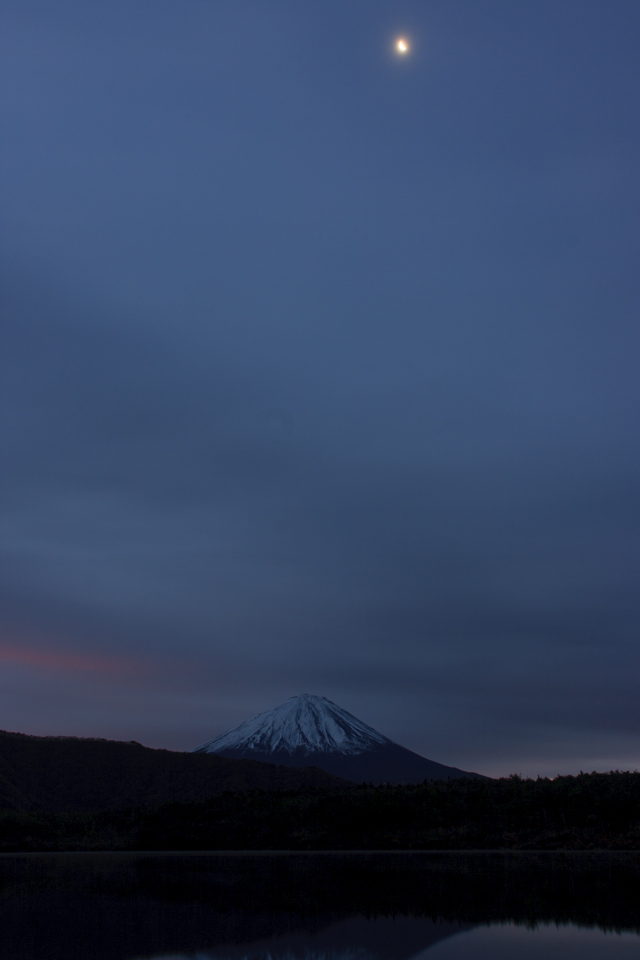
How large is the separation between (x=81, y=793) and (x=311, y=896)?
65.6m

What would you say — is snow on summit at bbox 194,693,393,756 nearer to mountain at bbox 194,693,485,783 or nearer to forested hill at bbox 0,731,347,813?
mountain at bbox 194,693,485,783

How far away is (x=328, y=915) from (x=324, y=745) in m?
136

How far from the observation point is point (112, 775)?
8444cm

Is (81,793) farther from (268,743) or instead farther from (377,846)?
(268,743)

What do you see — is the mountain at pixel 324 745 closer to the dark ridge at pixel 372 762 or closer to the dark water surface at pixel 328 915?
the dark ridge at pixel 372 762

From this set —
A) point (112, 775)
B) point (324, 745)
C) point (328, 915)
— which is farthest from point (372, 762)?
point (328, 915)

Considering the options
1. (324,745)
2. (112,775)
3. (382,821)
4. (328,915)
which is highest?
(324,745)

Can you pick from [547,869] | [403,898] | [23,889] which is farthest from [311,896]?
[547,869]

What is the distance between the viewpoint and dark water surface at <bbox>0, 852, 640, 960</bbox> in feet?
42.5

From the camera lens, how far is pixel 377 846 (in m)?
54.9

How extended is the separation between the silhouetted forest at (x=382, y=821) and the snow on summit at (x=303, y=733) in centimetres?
8328

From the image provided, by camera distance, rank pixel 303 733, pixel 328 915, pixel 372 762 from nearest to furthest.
→ pixel 328 915 → pixel 372 762 → pixel 303 733

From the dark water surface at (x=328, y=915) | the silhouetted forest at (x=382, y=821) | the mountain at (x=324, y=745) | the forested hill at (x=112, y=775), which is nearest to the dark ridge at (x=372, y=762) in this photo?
the mountain at (x=324, y=745)

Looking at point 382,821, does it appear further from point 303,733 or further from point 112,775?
point 303,733
